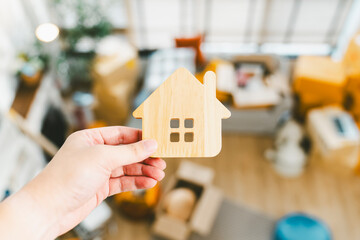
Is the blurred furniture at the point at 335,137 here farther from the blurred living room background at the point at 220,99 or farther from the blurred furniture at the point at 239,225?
the blurred furniture at the point at 239,225

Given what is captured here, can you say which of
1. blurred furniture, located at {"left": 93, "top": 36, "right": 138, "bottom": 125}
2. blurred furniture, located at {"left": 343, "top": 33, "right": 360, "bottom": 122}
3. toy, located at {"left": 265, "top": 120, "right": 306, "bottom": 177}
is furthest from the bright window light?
blurred furniture, located at {"left": 343, "top": 33, "right": 360, "bottom": 122}

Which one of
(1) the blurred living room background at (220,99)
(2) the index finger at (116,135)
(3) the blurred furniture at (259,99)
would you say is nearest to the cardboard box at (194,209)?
(1) the blurred living room background at (220,99)

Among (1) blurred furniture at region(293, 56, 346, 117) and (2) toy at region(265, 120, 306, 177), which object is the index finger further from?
(1) blurred furniture at region(293, 56, 346, 117)

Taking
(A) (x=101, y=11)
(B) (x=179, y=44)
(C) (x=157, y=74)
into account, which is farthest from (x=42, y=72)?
(B) (x=179, y=44)

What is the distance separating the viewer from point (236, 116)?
4016 millimetres

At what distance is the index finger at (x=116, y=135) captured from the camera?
1.49 meters

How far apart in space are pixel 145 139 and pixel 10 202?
52 cm

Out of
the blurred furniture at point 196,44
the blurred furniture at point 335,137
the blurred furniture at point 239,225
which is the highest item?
the blurred furniture at point 196,44

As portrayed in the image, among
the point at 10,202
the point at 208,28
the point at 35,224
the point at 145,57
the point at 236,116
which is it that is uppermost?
the point at 10,202

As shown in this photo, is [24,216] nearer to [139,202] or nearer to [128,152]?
[128,152]

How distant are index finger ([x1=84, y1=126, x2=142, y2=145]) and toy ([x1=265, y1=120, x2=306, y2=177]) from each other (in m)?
2.66

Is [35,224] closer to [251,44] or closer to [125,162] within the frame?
[125,162]

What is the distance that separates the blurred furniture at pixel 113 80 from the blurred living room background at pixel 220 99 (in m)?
0.02

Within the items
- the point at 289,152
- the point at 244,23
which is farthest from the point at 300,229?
the point at 244,23
